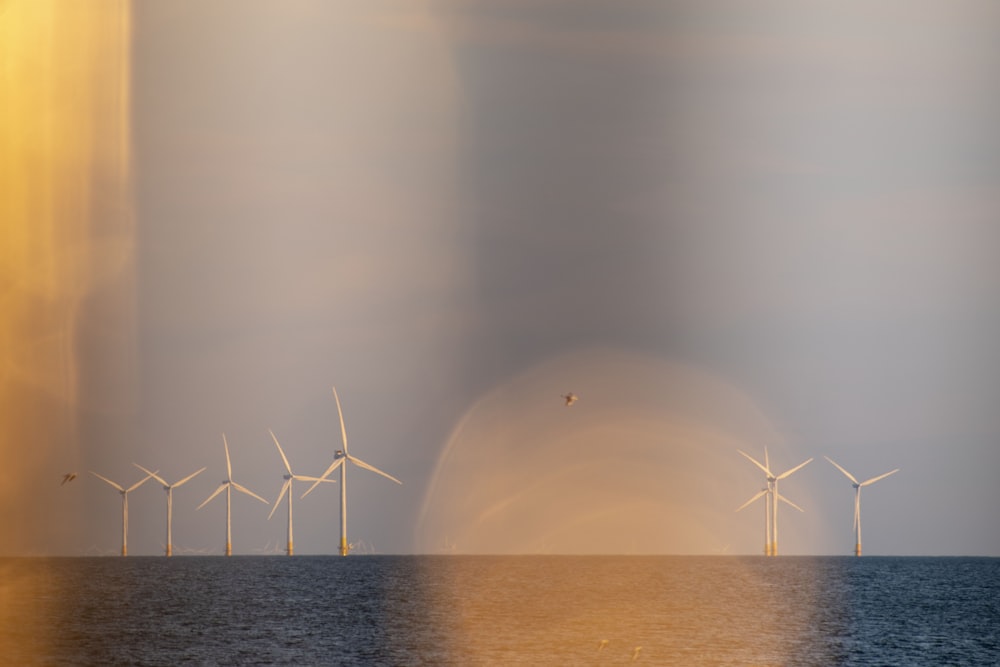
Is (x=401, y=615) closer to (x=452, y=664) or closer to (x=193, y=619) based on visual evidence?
(x=193, y=619)

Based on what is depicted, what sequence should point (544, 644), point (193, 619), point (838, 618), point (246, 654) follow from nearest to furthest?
point (246, 654) → point (544, 644) → point (193, 619) → point (838, 618)

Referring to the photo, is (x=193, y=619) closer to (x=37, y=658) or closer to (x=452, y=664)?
(x=37, y=658)

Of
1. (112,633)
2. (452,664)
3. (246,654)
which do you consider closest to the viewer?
(452,664)

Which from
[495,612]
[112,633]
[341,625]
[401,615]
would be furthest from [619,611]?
[112,633]

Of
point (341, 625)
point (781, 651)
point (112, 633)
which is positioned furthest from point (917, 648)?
point (112, 633)

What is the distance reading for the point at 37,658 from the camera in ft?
384

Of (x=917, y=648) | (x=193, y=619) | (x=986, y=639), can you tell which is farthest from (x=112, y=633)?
(x=986, y=639)

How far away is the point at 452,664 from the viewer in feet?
367

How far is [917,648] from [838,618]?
39963 mm

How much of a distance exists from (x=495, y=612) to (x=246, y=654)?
61.4m

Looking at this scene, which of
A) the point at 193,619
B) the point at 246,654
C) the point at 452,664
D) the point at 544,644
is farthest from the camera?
the point at 193,619

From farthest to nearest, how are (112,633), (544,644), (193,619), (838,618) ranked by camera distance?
1. (838,618)
2. (193,619)
3. (112,633)
4. (544,644)

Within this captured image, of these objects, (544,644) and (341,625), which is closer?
(544,644)

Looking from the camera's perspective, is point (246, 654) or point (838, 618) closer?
point (246, 654)
